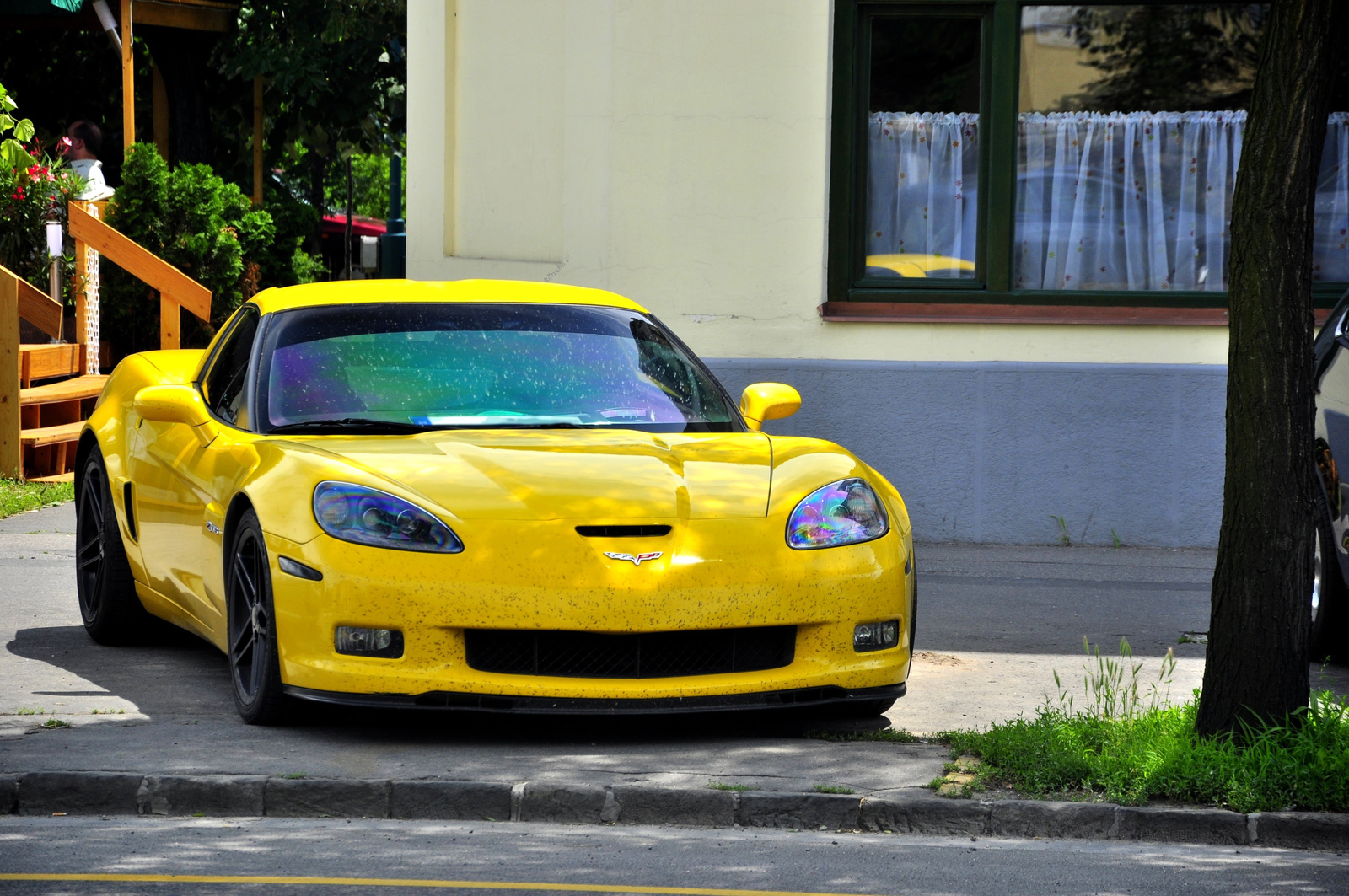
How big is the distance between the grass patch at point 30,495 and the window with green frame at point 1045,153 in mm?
5134

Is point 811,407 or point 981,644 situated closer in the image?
point 981,644

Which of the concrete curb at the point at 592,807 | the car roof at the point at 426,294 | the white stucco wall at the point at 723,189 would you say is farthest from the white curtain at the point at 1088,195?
the concrete curb at the point at 592,807

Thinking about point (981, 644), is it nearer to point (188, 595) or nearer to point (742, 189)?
point (188, 595)

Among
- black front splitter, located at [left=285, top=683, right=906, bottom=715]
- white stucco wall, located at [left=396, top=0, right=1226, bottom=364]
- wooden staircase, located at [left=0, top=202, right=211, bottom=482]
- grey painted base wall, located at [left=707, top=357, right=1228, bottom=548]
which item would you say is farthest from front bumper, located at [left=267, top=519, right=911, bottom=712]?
wooden staircase, located at [left=0, top=202, right=211, bottom=482]

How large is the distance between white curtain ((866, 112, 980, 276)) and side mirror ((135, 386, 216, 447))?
20.0ft

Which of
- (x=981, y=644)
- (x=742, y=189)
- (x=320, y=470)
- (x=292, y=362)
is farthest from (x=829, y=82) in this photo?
(x=320, y=470)

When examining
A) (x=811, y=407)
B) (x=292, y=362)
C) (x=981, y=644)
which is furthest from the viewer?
(x=811, y=407)

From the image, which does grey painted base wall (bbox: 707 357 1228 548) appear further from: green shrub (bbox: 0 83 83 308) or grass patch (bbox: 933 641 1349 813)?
green shrub (bbox: 0 83 83 308)

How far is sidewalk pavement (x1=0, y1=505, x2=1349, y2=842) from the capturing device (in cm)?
518

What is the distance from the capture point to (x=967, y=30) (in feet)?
38.4

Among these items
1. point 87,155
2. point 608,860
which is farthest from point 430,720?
point 87,155

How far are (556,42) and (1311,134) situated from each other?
712cm

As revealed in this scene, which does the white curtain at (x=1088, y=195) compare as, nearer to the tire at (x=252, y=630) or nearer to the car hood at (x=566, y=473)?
the car hood at (x=566, y=473)

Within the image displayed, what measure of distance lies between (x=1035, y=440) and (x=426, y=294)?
5.12 metres
